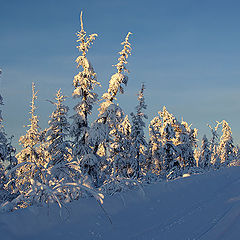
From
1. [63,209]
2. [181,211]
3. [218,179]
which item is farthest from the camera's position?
[218,179]

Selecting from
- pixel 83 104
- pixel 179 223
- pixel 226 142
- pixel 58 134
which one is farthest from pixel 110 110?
pixel 226 142

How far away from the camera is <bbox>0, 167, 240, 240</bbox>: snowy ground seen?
14.9ft

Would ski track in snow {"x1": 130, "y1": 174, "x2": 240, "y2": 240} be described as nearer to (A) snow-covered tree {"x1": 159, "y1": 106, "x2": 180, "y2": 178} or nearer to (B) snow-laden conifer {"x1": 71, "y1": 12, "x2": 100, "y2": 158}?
(B) snow-laden conifer {"x1": 71, "y1": 12, "x2": 100, "y2": 158}

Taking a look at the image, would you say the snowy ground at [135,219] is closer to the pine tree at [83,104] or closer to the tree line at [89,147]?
the tree line at [89,147]

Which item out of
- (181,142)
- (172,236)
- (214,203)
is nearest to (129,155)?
(181,142)

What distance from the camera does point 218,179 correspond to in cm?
1114

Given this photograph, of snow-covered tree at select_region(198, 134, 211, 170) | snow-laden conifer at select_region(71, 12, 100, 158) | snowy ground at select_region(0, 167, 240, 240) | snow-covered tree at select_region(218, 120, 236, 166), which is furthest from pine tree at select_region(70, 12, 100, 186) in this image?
snow-covered tree at select_region(218, 120, 236, 166)

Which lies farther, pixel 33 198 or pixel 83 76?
pixel 83 76

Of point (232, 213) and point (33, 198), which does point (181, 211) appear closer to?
point (232, 213)

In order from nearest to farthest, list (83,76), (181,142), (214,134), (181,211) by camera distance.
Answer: (181,211) → (83,76) → (181,142) → (214,134)

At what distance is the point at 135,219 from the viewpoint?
5.66 meters

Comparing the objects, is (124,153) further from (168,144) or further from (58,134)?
(58,134)

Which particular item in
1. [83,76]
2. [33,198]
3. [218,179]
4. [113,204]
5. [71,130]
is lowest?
[218,179]

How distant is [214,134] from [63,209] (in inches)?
1667
